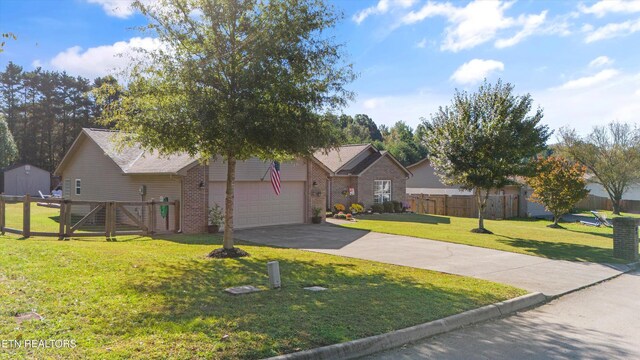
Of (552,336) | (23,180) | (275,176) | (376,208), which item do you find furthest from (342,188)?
(23,180)

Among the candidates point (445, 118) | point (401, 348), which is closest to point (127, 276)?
point (401, 348)

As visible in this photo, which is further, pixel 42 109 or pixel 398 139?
pixel 398 139

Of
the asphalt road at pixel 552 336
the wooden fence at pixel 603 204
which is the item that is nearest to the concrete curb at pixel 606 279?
the asphalt road at pixel 552 336

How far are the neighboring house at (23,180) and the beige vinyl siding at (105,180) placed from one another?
2660 centimetres

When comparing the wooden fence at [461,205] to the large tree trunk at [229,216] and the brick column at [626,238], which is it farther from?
the large tree trunk at [229,216]

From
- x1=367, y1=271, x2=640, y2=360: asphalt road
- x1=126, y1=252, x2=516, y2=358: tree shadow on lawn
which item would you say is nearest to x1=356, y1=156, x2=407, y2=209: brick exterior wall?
x1=126, y1=252, x2=516, y2=358: tree shadow on lawn

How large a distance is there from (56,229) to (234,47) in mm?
11920

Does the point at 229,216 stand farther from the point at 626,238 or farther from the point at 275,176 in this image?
the point at 626,238

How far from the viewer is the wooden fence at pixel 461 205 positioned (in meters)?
35.3

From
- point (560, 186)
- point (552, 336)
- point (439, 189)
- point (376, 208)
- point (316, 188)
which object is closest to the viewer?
point (552, 336)

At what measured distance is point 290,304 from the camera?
7.16 metres

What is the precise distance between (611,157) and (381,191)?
94.7 feet

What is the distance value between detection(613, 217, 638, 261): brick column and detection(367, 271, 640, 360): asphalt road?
21.1 ft

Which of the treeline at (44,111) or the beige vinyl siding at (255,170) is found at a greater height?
the treeline at (44,111)
